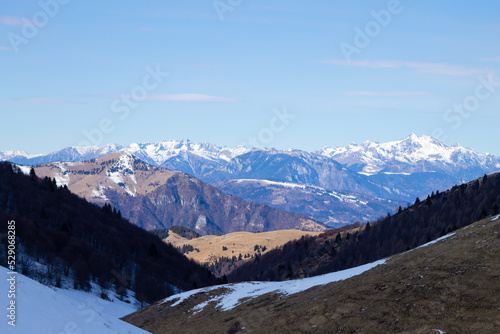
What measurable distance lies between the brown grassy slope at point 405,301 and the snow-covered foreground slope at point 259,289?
3.24m

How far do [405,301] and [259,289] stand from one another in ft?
122

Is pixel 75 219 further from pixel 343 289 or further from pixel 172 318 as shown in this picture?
pixel 343 289

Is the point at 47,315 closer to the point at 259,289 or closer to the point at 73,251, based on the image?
the point at 259,289

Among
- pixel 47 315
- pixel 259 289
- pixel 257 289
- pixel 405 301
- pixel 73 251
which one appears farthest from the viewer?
pixel 73 251

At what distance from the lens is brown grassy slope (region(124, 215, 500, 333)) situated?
119ft

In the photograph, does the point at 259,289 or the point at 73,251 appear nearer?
the point at 259,289

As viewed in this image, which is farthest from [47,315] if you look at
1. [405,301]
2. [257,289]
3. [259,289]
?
[257,289]

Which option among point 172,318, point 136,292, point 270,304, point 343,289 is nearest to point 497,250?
point 343,289

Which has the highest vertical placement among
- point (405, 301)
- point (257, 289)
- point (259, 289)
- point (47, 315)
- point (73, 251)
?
point (47, 315)

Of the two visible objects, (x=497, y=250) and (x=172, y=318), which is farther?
(x=172, y=318)

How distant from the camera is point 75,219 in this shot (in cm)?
18538

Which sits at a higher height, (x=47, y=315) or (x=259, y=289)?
(x=47, y=315)

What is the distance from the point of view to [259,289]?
75.2 meters

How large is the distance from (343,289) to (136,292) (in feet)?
299
